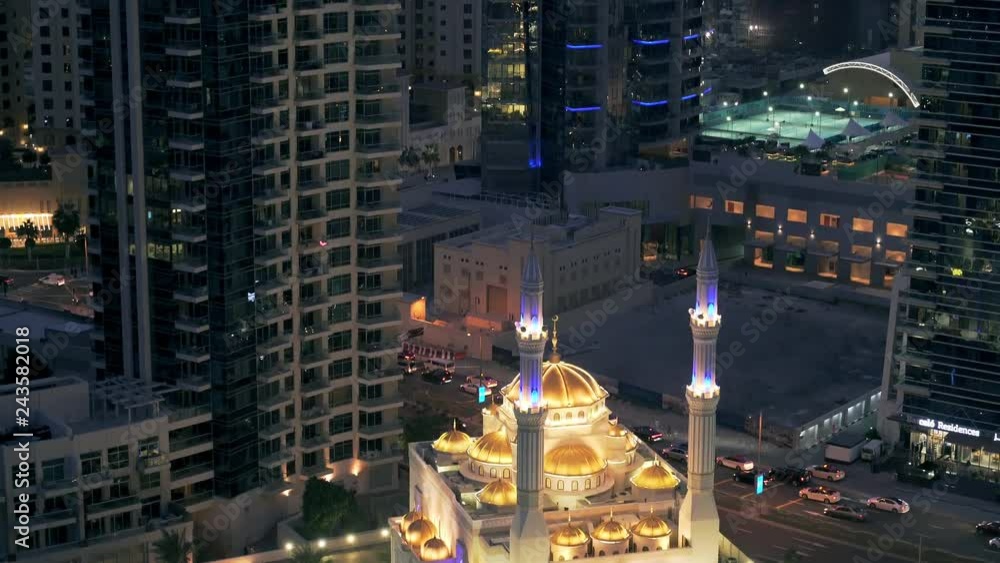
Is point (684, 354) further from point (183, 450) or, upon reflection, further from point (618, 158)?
point (183, 450)

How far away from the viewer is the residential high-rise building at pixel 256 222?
125 m

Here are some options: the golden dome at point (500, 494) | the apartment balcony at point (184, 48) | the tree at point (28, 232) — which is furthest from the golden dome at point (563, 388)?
the tree at point (28, 232)

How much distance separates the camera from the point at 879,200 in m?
182

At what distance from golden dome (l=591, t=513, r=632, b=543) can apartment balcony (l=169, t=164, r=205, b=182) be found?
31.7 meters

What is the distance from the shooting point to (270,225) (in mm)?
128750

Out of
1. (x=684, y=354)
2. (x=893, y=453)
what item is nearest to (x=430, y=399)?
(x=684, y=354)

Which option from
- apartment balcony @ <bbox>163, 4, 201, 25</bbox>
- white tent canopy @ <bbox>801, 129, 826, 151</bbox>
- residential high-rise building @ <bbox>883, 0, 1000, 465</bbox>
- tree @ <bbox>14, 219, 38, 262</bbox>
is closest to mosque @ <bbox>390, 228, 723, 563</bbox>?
apartment balcony @ <bbox>163, 4, 201, 25</bbox>

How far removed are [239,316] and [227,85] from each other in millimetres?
13251

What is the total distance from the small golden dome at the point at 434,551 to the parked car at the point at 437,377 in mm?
42888

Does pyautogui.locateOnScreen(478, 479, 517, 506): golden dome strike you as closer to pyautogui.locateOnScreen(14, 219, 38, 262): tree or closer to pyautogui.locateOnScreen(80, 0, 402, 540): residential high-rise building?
pyautogui.locateOnScreen(80, 0, 402, 540): residential high-rise building

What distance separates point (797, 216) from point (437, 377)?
42.9 metres

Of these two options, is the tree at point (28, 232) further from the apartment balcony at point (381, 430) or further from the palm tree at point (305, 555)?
the palm tree at point (305, 555)

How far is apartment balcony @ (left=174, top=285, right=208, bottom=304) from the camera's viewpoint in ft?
412

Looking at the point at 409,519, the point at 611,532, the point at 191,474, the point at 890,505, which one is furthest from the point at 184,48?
the point at 890,505
